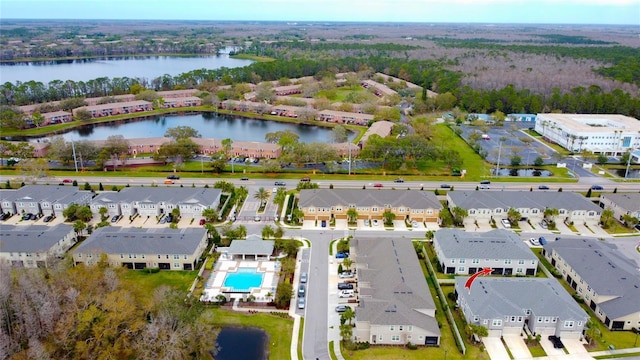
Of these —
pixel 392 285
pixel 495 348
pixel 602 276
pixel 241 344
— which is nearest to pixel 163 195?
pixel 241 344

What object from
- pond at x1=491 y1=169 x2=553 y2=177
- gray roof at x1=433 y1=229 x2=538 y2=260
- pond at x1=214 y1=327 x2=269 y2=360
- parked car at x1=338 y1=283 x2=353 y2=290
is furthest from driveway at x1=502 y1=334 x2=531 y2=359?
pond at x1=491 y1=169 x2=553 y2=177

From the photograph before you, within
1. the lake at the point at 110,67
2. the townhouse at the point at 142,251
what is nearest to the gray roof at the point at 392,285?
the townhouse at the point at 142,251

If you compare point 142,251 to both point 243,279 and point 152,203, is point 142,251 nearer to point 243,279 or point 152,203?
point 243,279

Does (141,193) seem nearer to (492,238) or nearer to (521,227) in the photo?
(492,238)

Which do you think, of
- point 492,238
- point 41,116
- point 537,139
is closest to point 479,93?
point 537,139

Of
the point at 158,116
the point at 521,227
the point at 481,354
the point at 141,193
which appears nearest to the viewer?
the point at 481,354

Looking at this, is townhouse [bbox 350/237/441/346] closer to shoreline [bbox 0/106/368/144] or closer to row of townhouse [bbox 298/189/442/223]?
row of townhouse [bbox 298/189/442/223]
